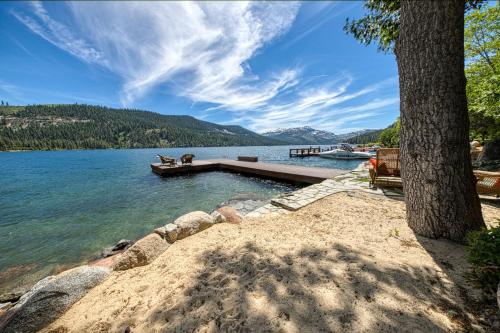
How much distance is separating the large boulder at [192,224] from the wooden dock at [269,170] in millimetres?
7348

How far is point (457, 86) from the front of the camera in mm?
2777

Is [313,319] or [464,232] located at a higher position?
[464,232]

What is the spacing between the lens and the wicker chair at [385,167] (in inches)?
256

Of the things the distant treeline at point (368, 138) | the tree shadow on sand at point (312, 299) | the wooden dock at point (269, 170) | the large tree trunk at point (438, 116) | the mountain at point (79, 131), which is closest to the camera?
the tree shadow on sand at point (312, 299)

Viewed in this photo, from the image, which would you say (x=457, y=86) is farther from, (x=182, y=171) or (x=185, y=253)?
(x=182, y=171)

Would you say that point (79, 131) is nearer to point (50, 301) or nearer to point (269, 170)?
point (269, 170)

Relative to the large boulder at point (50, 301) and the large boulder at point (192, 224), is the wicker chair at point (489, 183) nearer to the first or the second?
the large boulder at point (192, 224)

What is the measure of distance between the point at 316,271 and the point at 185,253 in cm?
219

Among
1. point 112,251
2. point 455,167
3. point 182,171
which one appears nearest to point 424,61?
point 455,167

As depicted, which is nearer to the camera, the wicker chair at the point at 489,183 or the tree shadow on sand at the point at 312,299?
the tree shadow on sand at the point at 312,299

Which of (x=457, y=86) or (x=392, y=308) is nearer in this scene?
(x=392, y=308)

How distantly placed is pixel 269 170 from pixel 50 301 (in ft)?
38.9

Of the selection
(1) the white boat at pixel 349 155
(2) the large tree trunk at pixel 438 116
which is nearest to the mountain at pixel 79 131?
(1) the white boat at pixel 349 155

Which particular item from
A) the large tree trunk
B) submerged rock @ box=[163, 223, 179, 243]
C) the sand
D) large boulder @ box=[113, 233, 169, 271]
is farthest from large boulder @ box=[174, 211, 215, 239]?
the large tree trunk
